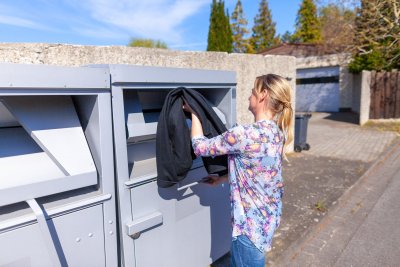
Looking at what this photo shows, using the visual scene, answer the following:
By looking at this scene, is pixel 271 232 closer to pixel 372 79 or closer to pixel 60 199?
pixel 60 199

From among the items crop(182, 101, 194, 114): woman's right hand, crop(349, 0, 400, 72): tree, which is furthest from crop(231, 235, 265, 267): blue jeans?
crop(349, 0, 400, 72): tree

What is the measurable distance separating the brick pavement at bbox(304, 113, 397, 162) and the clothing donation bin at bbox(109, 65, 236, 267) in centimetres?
563

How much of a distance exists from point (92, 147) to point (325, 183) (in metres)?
4.65

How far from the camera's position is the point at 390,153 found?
737cm

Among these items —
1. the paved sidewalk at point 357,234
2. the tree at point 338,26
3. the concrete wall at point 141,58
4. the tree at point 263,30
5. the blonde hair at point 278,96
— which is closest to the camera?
the blonde hair at point 278,96

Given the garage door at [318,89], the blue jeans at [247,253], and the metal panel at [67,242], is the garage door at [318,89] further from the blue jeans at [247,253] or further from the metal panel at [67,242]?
the metal panel at [67,242]

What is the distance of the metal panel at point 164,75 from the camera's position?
1.54 metres

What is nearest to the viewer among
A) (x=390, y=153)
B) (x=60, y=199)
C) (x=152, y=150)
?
(x=60, y=199)

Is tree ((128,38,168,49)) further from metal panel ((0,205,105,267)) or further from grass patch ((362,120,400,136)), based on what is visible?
metal panel ((0,205,105,267))

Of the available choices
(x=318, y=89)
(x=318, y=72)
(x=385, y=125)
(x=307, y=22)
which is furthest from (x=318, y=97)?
(x=307, y=22)

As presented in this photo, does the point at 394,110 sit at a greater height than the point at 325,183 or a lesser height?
→ greater

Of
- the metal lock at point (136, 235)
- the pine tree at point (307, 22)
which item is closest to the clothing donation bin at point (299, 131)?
the metal lock at point (136, 235)

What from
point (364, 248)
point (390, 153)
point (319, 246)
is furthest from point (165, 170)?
point (390, 153)

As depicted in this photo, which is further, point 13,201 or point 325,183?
point 325,183
